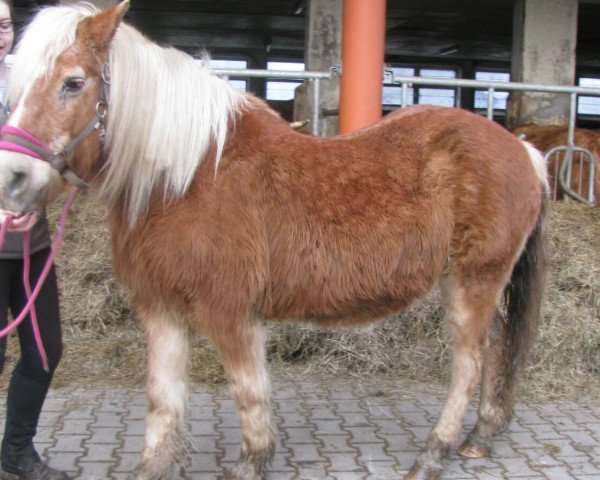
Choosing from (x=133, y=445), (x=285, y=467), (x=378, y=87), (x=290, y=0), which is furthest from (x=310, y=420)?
(x=290, y=0)

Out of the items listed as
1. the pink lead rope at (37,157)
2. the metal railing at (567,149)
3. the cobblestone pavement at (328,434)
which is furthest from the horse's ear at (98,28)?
the metal railing at (567,149)

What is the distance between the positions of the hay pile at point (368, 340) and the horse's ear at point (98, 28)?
2.80m

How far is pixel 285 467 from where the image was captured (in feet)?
11.8

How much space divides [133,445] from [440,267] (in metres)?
1.91

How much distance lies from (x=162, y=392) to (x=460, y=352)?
4.73 feet

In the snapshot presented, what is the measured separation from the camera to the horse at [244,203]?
2.71 meters

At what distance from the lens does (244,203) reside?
10.1 ft

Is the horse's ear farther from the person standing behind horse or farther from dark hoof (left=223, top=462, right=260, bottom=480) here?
dark hoof (left=223, top=462, right=260, bottom=480)

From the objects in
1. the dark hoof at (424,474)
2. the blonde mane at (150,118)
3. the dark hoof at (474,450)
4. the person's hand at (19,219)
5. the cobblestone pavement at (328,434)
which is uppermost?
the blonde mane at (150,118)

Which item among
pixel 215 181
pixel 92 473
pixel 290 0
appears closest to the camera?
pixel 215 181

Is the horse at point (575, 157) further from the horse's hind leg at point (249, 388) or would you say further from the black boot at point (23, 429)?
the black boot at point (23, 429)

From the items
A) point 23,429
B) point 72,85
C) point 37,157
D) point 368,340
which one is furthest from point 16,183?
point 368,340

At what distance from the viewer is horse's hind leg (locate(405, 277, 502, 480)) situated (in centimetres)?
342

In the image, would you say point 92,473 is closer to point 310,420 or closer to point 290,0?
point 310,420
